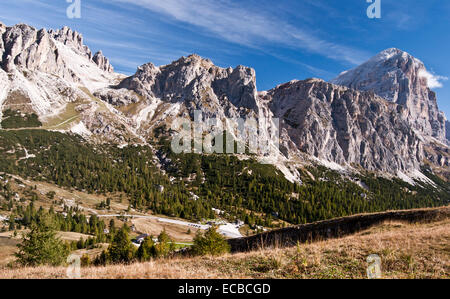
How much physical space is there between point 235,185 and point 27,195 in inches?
4836

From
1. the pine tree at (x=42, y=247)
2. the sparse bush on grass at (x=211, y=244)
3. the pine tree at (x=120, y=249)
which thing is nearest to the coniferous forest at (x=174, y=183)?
the pine tree at (x=120, y=249)

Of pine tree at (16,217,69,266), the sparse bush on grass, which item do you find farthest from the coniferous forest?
pine tree at (16,217,69,266)

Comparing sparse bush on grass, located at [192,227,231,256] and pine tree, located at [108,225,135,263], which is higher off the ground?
sparse bush on grass, located at [192,227,231,256]

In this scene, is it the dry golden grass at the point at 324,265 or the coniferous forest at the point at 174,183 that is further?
the coniferous forest at the point at 174,183

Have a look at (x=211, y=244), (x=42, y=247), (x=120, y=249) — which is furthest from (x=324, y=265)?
(x=120, y=249)

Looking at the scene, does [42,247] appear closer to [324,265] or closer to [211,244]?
[211,244]

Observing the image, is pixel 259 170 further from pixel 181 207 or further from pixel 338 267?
pixel 338 267

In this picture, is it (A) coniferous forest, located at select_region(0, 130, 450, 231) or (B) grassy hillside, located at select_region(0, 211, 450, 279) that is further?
(A) coniferous forest, located at select_region(0, 130, 450, 231)

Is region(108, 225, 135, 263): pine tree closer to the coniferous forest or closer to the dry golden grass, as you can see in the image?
the dry golden grass

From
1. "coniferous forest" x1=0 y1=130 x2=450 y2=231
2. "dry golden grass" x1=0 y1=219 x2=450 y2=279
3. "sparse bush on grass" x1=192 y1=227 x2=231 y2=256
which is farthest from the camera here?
"coniferous forest" x1=0 y1=130 x2=450 y2=231

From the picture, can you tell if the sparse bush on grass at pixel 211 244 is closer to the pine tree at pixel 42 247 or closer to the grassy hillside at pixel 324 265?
the pine tree at pixel 42 247

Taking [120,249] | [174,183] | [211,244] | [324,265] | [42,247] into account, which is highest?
[174,183]
